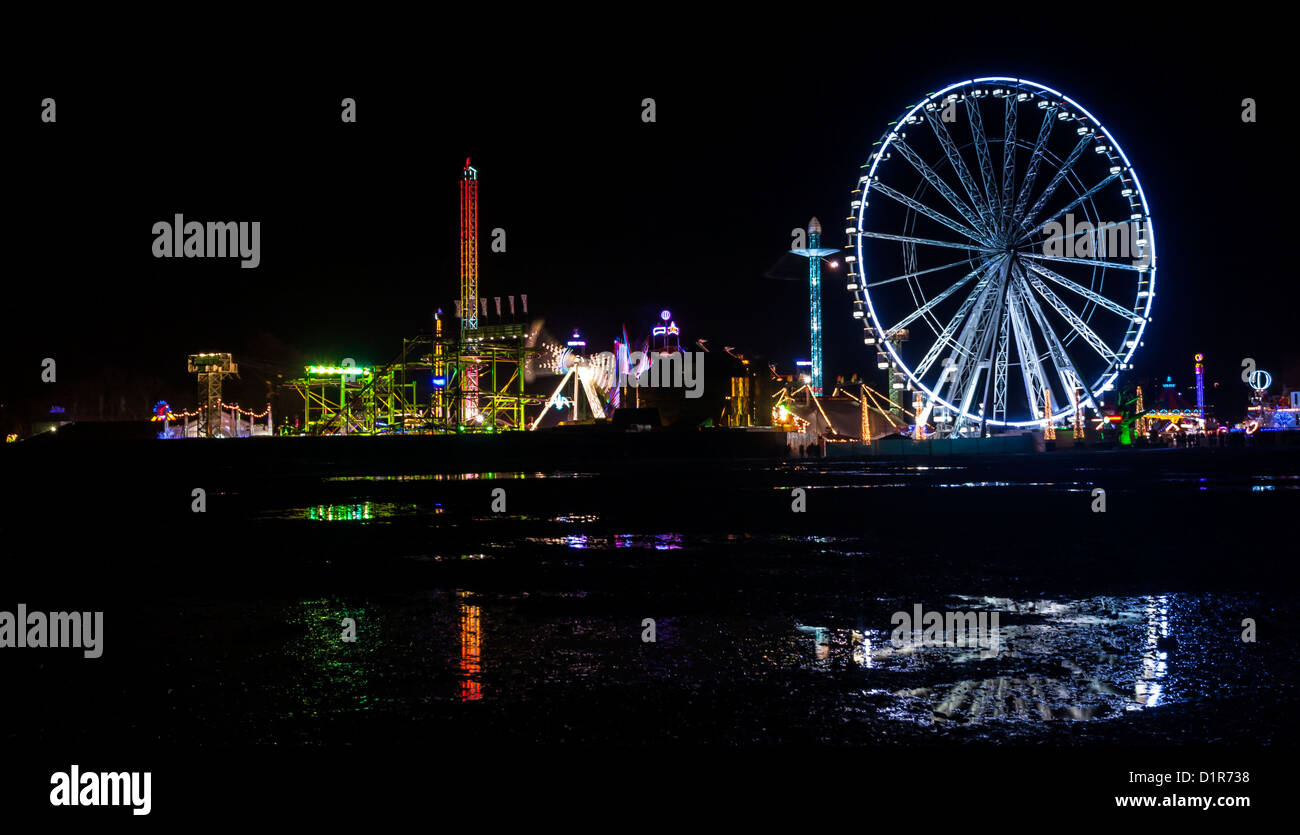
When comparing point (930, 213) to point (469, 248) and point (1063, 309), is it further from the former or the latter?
point (469, 248)

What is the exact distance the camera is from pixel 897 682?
16.0 ft

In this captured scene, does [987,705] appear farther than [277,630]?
No

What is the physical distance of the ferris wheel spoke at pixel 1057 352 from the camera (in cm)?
3797

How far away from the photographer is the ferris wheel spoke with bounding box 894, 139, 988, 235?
37.3m

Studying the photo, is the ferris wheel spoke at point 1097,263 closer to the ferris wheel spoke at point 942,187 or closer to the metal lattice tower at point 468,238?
the ferris wheel spoke at point 942,187

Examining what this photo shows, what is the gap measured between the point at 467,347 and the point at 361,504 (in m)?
38.2

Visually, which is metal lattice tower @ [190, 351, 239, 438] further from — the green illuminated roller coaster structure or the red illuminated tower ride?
the red illuminated tower ride

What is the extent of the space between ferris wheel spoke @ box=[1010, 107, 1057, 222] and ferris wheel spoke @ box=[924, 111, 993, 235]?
1.07 meters

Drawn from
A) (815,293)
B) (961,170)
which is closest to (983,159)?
(961,170)

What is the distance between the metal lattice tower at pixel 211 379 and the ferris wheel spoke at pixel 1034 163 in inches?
1721

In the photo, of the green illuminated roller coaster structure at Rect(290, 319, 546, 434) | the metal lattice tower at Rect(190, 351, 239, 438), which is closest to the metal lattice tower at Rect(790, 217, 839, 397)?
the green illuminated roller coaster structure at Rect(290, 319, 546, 434)

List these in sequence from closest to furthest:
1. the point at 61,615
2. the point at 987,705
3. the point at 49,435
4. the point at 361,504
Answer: the point at 987,705 < the point at 61,615 < the point at 361,504 < the point at 49,435
